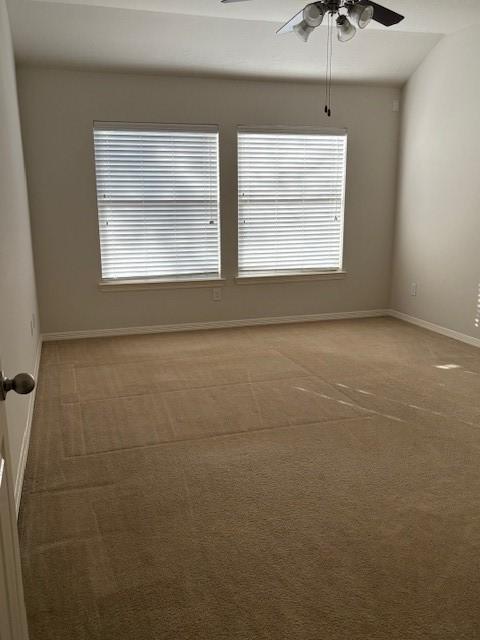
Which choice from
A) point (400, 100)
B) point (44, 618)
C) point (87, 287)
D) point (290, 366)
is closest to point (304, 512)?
point (44, 618)

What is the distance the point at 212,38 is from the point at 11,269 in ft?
9.69

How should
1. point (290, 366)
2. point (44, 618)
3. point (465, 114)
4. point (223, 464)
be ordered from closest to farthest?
point (44, 618) → point (223, 464) → point (290, 366) → point (465, 114)

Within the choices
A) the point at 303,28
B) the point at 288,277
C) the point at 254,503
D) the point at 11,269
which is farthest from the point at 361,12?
the point at 288,277

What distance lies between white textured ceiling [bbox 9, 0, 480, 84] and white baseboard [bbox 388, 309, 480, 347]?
8.48ft

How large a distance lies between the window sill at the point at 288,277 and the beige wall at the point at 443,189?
77 centimetres

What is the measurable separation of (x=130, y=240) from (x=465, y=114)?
338 cm

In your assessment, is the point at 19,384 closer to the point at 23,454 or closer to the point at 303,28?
the point at 23,454

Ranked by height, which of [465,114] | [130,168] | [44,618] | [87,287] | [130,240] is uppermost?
[465,114]

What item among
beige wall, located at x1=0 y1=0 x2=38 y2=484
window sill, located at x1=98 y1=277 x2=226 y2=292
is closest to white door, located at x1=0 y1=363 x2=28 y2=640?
beige wall, located at x1=0 y1=0 x2=38 y2=484

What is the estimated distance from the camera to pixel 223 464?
273 centimetres

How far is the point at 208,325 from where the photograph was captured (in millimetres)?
5699

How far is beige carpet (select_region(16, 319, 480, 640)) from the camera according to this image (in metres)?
1.75

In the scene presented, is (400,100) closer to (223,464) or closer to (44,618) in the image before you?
(223,464)

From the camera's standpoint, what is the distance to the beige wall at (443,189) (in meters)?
4.85
